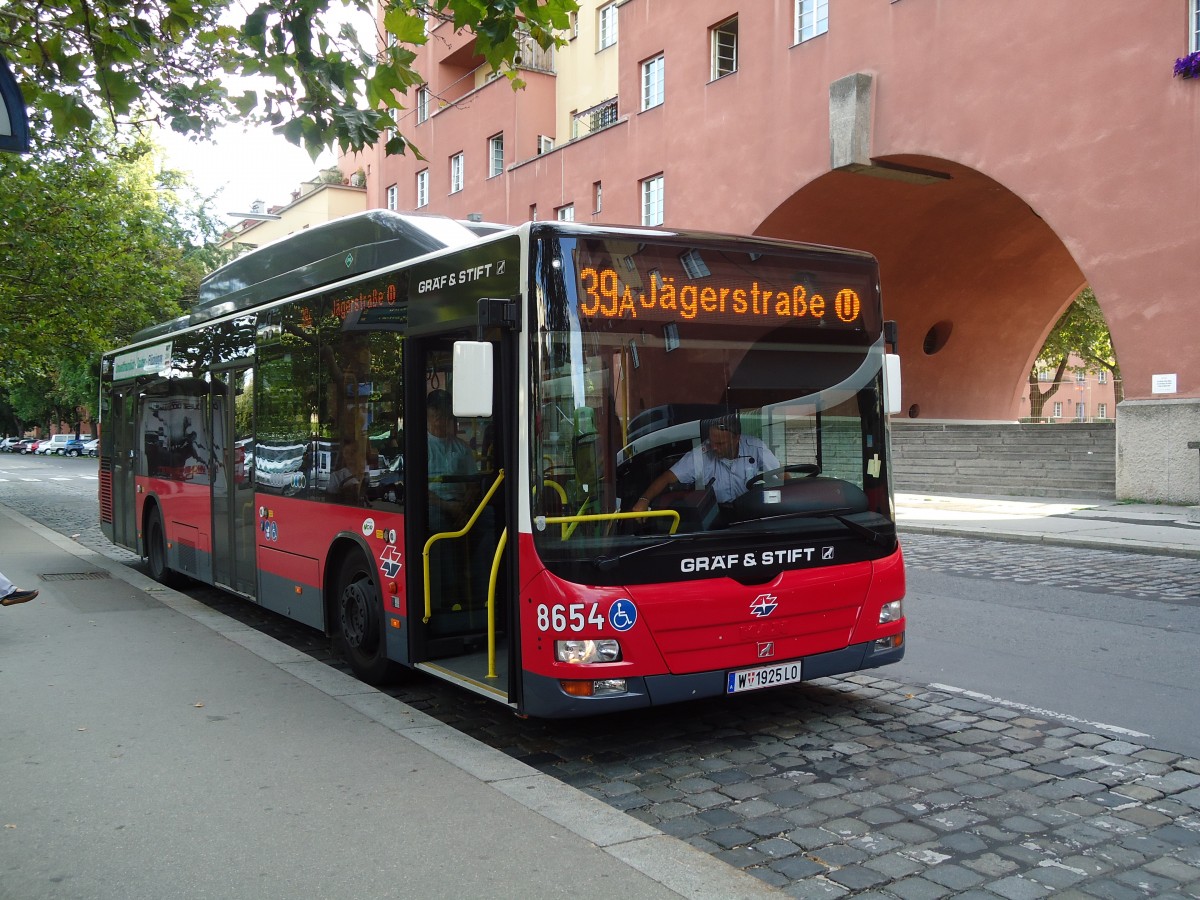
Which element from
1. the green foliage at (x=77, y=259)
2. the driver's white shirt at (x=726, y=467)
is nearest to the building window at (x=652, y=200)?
the green foliage at (x=77, y=259)

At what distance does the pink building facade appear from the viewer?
1855 centimetres

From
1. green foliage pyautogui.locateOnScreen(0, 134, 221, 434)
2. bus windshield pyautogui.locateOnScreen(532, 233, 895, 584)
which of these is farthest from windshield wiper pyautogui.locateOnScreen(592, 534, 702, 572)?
green foliage pyautogui.locateOnScreen(0, 134, 221, 434)

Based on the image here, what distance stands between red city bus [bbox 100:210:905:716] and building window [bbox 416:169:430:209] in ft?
110

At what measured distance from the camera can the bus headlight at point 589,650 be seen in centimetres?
520

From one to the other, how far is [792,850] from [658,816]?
25.9 inches

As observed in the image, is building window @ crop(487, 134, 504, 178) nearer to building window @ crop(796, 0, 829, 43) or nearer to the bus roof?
building window @ crop(796, 0, 829, 43)

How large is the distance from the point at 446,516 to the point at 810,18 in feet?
69.6

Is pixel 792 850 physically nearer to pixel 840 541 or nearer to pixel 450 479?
pixel 840 541

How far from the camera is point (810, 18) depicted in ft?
80.1

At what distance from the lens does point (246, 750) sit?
18.1 ft

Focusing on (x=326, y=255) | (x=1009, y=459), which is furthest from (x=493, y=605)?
(x=1009, y=459)

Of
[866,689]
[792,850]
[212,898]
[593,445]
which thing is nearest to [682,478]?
[593,445]

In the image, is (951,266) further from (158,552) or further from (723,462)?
(723,462)

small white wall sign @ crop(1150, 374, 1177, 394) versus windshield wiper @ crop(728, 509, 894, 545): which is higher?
small white wall sign @ crop(1150, 374, 1177, 394)
